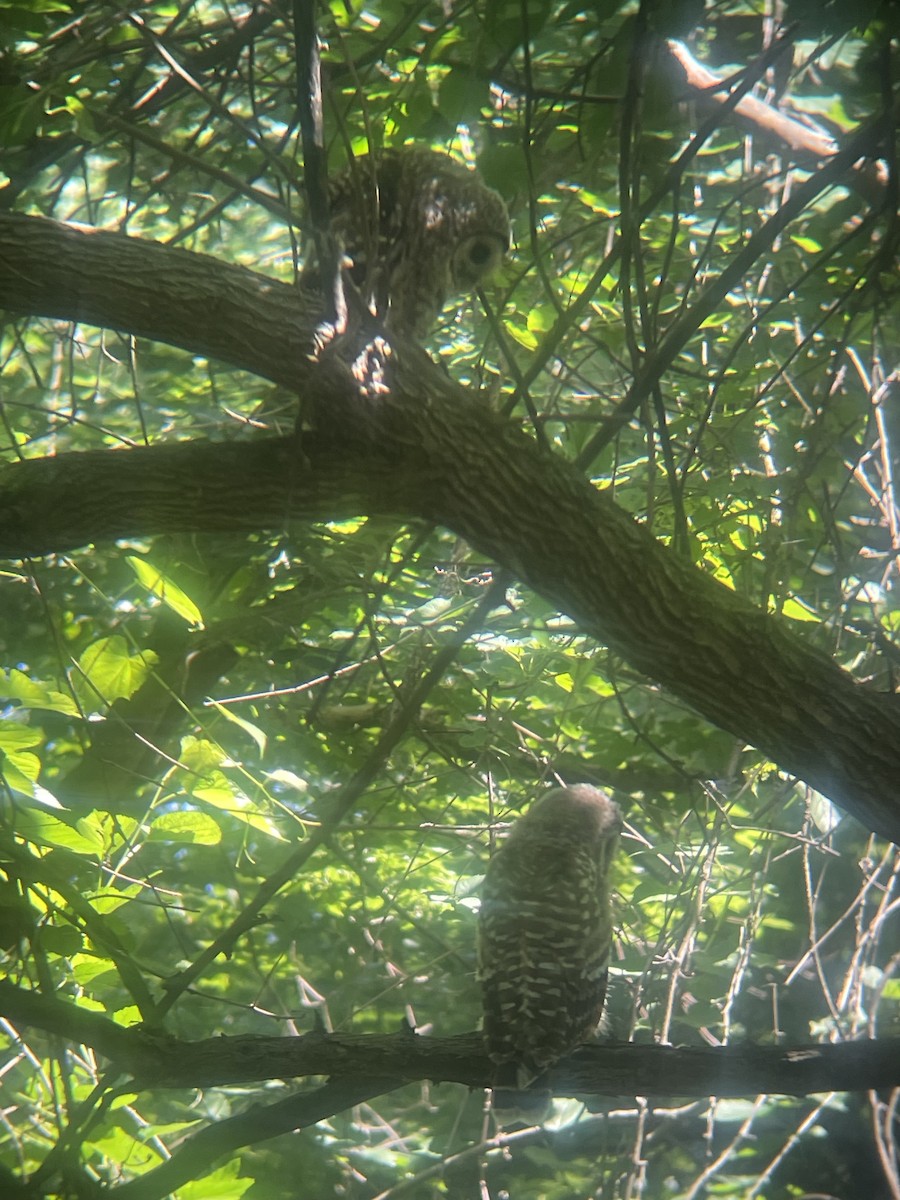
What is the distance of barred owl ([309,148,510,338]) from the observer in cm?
245

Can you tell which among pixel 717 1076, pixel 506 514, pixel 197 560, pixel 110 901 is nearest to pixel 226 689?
pixel 197 560

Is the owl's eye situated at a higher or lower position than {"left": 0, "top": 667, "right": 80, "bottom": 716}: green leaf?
higher


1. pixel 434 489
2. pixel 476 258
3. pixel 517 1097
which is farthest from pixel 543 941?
pixel 476 258

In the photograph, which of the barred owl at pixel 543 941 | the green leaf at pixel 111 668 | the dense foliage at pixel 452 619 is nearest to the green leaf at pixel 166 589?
the dense foliage at pixel 452 619

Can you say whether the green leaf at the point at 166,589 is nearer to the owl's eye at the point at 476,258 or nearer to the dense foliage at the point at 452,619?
the dense foliage at the point at 452,619

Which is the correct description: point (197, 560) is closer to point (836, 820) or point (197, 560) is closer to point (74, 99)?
point (74, 99)

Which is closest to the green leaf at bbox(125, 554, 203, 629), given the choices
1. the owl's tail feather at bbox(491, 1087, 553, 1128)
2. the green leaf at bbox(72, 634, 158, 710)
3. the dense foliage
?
the dense foliage

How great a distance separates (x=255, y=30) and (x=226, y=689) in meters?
2.00

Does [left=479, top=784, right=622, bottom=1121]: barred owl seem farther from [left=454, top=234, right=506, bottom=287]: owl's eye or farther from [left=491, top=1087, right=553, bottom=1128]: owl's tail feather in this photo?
[left=454, top=234, right=506, bottom=287]: owl's eye

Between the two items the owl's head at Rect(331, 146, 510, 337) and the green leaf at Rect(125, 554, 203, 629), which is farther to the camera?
the owl's head at Rect(331, 146, 510, 337)

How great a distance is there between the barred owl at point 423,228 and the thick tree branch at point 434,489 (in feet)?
1.47

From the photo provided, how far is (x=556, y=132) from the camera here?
2584 millimetres

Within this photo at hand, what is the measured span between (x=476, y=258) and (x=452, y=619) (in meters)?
0.97

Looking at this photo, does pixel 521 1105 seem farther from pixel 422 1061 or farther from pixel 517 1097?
pixel 422 1061
